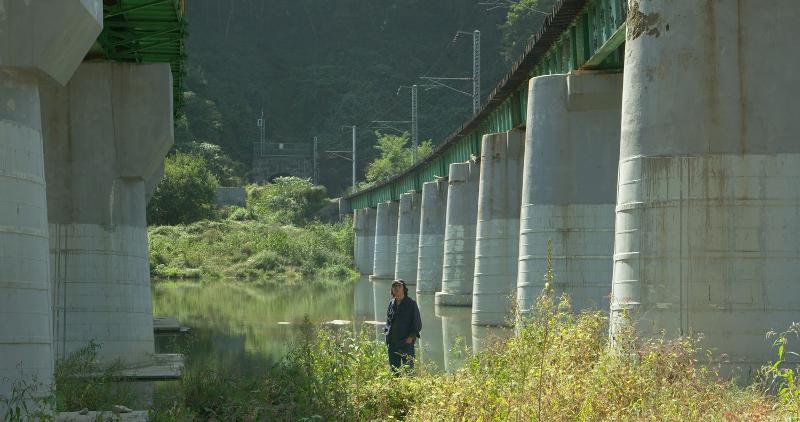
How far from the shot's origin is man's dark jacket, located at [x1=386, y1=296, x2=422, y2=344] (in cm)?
1733

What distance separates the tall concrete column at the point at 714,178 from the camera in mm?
16891

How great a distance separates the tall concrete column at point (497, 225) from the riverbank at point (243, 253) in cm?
4276

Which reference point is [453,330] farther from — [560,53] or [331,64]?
[331,64]

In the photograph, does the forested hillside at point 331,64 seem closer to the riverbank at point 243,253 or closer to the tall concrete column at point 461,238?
the riverbank at point 243,253

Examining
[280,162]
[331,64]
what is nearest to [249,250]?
[280,162]

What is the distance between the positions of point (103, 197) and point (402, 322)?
8996 mm

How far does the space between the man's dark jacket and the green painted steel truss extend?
7.78 meters

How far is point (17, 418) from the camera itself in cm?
1361

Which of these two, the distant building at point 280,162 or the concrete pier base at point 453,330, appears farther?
the distant building at point 280,162

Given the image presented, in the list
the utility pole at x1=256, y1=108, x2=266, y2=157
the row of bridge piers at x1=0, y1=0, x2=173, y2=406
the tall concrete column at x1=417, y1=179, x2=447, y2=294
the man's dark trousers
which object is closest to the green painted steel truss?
the row of bridge piers at x1=0, y1=0, x2=173, y2=406

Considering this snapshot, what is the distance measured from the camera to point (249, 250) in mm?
87062

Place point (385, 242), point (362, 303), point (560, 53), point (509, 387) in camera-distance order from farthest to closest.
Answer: point (385, 242) → point (362, 303) → point (560, 53) → point (509, 387)

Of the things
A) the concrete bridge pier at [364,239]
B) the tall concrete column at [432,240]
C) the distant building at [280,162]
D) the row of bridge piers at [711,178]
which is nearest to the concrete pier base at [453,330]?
the row of bridge piers at [711,178]

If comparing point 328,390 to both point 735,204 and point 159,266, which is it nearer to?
point 735,204
